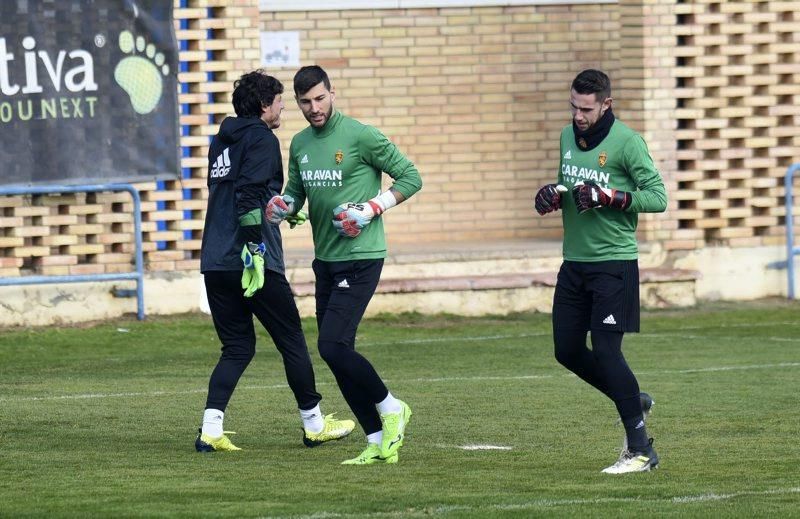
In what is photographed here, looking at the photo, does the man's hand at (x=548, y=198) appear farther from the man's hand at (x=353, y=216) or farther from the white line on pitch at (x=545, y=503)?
the white line on pitch at (x=545, y=503)

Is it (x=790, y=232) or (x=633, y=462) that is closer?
(x=633, y=462)

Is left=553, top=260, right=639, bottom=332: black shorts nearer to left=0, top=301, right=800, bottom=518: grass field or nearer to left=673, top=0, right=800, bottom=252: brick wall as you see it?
left=0, top=301, right=800, bottom=518: grass field

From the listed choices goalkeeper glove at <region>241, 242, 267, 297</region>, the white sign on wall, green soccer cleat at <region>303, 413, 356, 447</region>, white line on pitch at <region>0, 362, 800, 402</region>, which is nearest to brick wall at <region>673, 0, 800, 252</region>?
the white sign on wall

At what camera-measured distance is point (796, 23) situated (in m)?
19.5

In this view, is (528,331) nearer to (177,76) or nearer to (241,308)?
(177,76)

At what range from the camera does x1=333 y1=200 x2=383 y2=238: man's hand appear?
9156 millimetres

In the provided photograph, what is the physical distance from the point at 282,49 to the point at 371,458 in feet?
35.2

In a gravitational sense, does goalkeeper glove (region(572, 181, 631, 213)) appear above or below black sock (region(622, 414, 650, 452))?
above

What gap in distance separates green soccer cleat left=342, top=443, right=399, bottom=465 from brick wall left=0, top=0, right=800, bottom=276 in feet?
26.6

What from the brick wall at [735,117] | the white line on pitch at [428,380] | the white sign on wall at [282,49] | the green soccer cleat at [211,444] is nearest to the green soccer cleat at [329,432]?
the green soccer cleat at [211,444]

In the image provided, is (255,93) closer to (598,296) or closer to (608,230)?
(608,230)

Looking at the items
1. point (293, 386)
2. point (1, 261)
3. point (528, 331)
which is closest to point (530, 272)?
point (528, 331)

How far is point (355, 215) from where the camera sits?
9.15 metres

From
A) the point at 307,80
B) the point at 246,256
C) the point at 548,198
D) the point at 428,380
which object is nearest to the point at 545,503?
the point at 548,198
